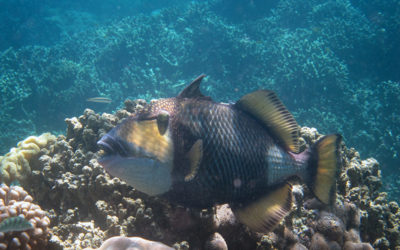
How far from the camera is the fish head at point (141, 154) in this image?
5.52 feet

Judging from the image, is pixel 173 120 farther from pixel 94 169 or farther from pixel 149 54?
pixel 149 54

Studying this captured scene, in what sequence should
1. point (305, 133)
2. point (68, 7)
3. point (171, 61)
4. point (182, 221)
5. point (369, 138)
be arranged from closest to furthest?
point (182, 221), point (305, 133), point (369, 138), point (171, 61), point (68, 7)

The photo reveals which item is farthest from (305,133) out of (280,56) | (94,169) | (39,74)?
(39,74)

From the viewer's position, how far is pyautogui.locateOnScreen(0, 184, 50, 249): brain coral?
1895 mm

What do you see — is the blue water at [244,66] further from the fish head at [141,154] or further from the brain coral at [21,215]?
the fish head at [141,154]

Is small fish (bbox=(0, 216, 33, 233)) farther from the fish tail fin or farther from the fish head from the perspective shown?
the fish tail fin

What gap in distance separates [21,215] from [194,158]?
1611 mm

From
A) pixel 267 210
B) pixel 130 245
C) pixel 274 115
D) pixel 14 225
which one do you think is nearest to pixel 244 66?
pixel 274 115

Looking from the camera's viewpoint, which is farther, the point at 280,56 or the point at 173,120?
the point at 280,56

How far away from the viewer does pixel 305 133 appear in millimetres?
4203

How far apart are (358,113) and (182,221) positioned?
11.4 meters

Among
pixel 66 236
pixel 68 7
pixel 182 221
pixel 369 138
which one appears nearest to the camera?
pixel 182 221

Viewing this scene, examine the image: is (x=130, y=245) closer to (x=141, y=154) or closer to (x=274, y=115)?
(x=141, y=154)

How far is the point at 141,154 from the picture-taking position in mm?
1702
